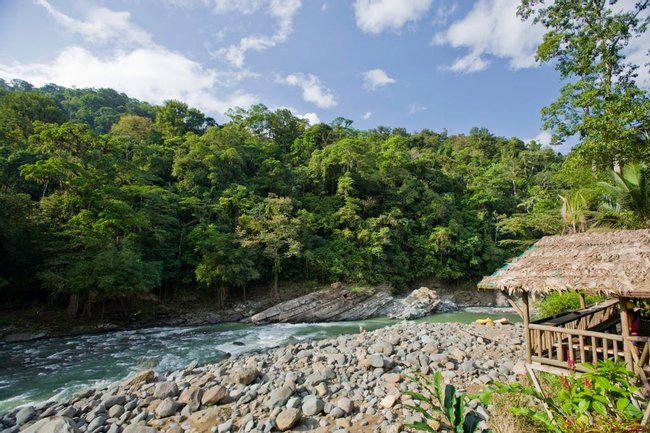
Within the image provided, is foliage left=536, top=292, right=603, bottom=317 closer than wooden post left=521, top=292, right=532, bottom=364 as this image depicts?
No

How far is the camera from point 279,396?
6191 mm

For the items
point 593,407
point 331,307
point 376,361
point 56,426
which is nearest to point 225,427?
point 56,426

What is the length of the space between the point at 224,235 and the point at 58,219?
26.5 ft

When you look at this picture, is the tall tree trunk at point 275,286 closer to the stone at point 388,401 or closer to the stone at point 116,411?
the stone at point 116,411

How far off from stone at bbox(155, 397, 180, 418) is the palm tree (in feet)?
41.2

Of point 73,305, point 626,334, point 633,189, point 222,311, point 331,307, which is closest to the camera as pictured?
point 626,334

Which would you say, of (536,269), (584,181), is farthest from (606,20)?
(536,269)

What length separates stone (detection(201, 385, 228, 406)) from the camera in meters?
6.30

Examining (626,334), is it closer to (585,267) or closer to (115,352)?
(585,267)

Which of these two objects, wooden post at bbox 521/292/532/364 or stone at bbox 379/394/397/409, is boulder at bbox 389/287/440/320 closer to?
stone at bbox 379/394/397/409

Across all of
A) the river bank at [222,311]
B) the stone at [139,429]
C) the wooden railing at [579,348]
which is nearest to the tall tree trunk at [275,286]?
the river bank at [222,311]

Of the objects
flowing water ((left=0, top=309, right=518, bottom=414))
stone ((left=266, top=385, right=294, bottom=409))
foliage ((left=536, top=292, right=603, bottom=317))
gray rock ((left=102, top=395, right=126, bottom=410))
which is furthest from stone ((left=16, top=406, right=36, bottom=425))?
foliage ((left=536, top=292, right=603, bottom=317))

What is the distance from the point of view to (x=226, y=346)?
41.8 ft

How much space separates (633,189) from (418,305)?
42.5ft
